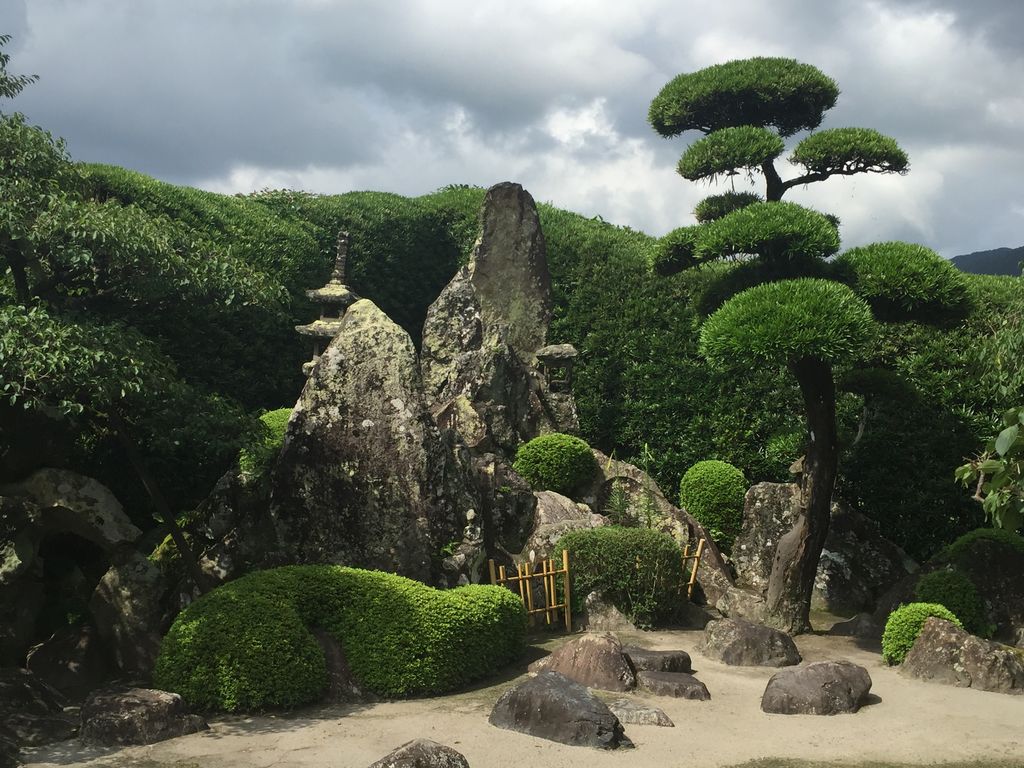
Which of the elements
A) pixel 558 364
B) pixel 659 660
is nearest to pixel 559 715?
pixel 659 660

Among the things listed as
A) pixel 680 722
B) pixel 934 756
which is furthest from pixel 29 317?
pixel 934 756

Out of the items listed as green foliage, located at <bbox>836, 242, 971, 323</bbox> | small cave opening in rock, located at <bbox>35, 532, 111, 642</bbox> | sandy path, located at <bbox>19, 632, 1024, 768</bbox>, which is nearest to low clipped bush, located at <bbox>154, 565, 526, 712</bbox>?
sandy path, located at <bbox>19, 632, 1024, 768</bbox>

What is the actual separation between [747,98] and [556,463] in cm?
604

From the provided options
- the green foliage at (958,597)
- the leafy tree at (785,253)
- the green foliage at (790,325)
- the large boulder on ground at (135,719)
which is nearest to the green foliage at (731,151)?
the leafy tree at (785,253)

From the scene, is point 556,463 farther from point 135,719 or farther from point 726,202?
point 135,719

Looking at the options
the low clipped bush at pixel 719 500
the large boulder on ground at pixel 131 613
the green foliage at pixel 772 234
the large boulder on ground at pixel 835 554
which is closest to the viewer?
the large boulder on ground at pixel 131 613

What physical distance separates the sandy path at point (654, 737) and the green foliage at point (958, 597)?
1868 millimetres

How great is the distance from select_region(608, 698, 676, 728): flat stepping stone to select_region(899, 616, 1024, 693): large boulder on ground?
3.54m

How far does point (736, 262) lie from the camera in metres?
14.1

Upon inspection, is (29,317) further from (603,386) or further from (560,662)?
(603,386)

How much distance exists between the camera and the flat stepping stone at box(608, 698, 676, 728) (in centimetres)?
918

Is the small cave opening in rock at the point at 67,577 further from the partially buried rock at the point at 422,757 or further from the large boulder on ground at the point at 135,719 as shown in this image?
the partially buried rock at the point at 422,757

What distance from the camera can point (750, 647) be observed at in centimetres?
1152

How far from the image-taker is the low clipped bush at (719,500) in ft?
51.9
